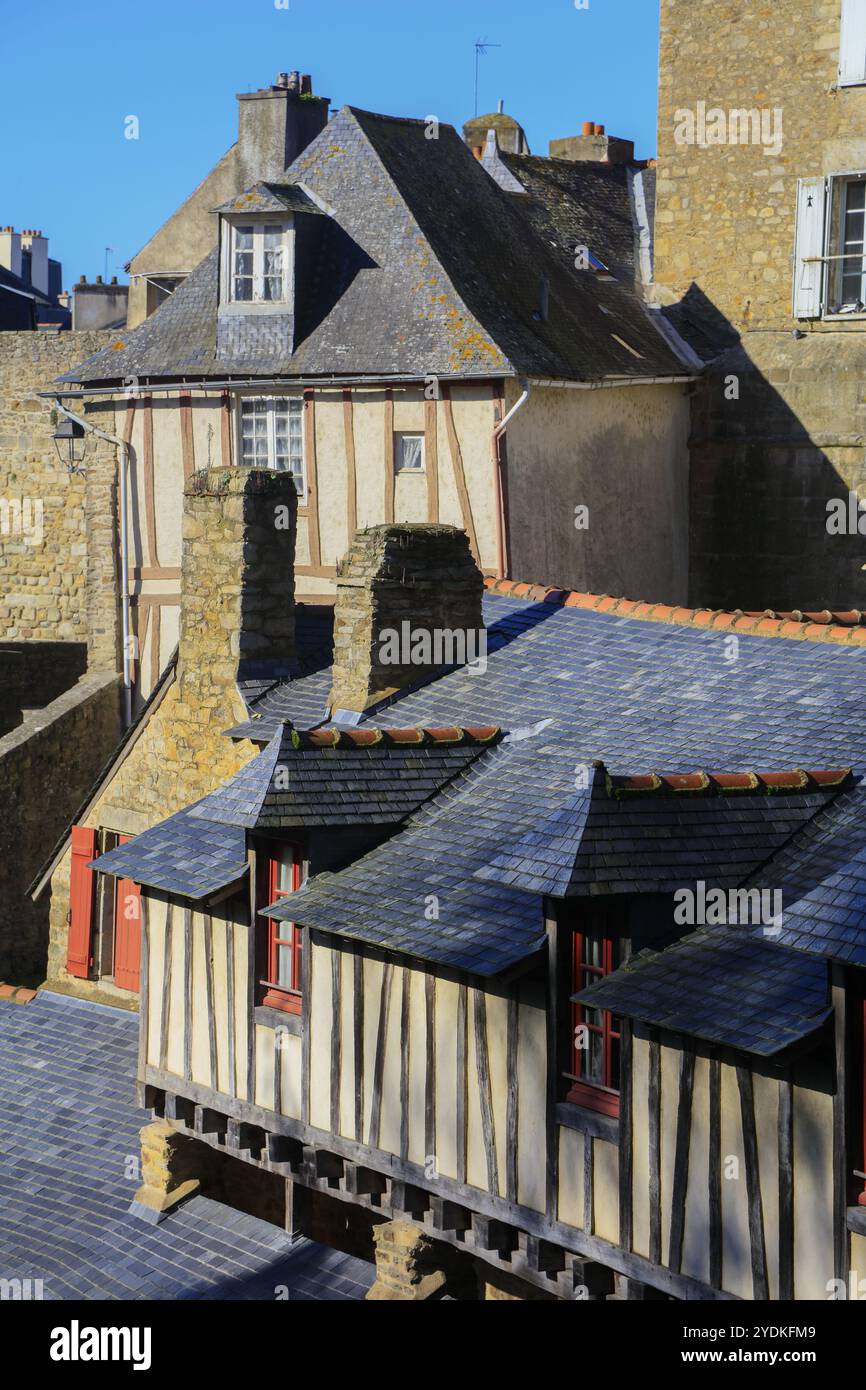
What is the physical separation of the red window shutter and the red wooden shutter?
0.23 m

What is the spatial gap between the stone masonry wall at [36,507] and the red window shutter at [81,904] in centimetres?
845

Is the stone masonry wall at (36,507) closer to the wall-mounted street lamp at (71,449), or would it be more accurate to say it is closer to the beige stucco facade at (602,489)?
the wall-mounted street lamp at (71,449)

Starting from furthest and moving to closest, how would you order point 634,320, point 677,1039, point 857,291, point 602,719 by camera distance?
point 634,320, point 857,291, point 602,719, point 677,1039

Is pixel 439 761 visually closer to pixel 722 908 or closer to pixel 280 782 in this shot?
pixel 280 782

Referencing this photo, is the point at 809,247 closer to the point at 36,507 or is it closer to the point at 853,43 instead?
the point at 853,43

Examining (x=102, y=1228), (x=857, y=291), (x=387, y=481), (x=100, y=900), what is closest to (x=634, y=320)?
(x=857, y=291)

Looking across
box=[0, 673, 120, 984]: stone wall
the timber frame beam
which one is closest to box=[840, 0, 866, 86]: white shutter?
box=[0, 673, 120, 984]: stone wall

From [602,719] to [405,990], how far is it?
6.52ft

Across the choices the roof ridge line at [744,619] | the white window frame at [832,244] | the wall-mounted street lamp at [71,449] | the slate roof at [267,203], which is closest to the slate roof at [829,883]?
the roof ridge line at [744,619]

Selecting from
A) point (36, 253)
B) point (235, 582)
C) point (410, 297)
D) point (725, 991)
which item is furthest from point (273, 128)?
point (36, 253)

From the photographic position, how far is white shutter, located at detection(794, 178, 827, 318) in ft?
53.4

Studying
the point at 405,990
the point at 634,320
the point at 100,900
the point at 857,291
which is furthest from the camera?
the point at 634,320

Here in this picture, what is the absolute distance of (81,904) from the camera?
1474 cm
